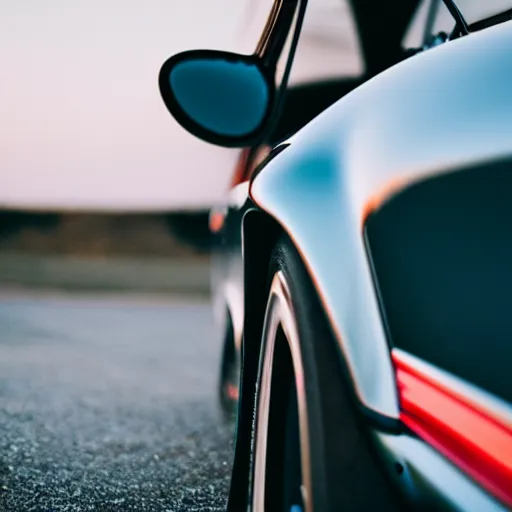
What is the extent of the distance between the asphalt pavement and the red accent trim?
149cm

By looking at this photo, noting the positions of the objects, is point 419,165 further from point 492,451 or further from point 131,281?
point 131,281

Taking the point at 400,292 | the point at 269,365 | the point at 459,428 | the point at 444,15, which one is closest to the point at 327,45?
the point at 444,15

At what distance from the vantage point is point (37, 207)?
22.4 m

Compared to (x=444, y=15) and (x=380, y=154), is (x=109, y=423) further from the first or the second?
(x=380, y=154)

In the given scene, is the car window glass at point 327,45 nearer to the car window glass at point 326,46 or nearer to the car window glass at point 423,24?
the car window glass at point 326,46

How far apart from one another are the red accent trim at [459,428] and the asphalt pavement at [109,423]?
1.49 meters

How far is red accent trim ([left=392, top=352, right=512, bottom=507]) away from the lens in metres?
0.87

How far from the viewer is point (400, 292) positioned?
1.12 metres

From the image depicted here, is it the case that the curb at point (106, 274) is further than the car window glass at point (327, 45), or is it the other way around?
the curb at point (106, 274)

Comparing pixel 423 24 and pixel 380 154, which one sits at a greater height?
pixel 423 24

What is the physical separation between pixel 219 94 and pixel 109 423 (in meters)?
2.07

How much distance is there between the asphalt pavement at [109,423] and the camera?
8.17ft

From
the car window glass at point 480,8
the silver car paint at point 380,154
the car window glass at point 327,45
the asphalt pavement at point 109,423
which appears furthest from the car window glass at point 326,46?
the asphalt pavement at point 109,423

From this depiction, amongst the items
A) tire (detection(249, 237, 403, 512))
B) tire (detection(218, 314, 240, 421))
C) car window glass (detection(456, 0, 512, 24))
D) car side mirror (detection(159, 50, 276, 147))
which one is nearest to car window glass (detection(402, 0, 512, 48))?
car window glass (detection(456, 0, 512, 24))
